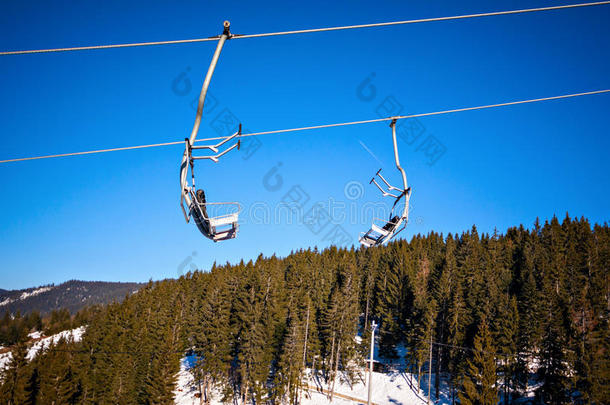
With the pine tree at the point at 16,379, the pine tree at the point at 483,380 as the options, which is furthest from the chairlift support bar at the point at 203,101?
the pine tree at the point at 16,379

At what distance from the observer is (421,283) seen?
6656 centimetres

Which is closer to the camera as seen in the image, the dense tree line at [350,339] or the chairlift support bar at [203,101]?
the chairlift support bar at [203,101]

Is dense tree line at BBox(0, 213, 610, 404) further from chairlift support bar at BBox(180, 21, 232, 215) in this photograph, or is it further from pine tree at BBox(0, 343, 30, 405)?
chairlift support bar at BBox(180, 21, 232, 215)

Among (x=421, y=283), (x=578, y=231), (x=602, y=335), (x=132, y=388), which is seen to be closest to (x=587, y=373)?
(x=602, y=335)

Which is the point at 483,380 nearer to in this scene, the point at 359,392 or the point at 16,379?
the point at 359,392

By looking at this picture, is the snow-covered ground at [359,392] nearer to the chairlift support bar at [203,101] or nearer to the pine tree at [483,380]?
the pine tree at [483,380]

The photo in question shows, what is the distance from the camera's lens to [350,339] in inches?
2109

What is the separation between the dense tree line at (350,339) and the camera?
34.7 meters

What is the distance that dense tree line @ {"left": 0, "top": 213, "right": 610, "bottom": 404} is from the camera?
3472 centimetres

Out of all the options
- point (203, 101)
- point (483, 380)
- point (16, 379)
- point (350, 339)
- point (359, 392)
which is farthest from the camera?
point (350, 339)

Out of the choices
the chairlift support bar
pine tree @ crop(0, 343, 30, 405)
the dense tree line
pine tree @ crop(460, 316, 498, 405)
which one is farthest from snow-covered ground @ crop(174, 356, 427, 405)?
the chairlift support bar

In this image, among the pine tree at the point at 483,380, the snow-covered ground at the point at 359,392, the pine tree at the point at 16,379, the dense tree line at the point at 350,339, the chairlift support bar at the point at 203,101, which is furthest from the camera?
the snow-covered ground at the point at 359,392

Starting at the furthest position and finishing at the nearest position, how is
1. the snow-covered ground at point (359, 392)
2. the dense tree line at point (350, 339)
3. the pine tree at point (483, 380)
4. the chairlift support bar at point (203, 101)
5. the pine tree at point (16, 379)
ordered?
→ the snow-covered ground at point (359, 392)
the pine tree at point (16, 379)
the dense tree line at point (350, 339)
the pine tree at point (483, 380)
the chairlift support bar at point (203, 101)

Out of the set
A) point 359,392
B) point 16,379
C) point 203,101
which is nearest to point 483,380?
point 359,392
